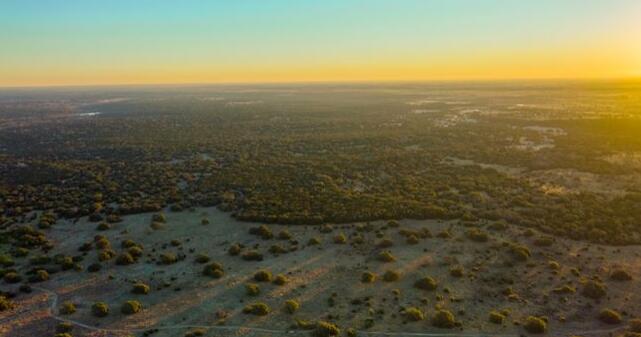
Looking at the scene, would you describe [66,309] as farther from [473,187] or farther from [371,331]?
[473,187]

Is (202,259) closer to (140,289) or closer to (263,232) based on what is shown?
(140,289)

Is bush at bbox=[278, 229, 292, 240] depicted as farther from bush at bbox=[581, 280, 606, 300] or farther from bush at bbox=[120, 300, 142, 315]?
bush at bbox=[581, 280, 606, 300]

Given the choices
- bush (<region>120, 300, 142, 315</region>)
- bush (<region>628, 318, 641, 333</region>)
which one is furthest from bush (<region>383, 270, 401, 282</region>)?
bush (<region>120, 300, 142, 315</region>)

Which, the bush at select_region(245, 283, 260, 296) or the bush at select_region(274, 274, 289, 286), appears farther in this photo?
the bush at select_region(274, 274, 289, 286)

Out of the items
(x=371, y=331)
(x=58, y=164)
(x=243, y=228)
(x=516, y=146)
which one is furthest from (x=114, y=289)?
(x=516, y=146)

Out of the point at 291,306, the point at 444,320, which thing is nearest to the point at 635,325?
the point at 444,320

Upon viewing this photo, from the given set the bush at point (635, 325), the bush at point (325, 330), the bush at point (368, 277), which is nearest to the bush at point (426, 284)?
the bush at point (368, 277)
